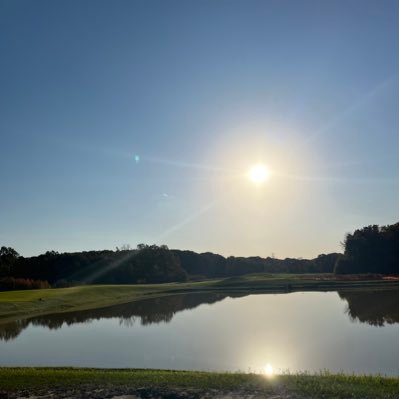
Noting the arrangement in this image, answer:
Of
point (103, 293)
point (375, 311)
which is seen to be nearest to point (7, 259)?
point (103, 293)

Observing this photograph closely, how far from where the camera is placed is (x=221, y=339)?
93.6ft

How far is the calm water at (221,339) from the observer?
71.2ft

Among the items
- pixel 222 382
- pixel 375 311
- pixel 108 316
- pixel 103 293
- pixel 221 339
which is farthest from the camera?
pixel 103 293

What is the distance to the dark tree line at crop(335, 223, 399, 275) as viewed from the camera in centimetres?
11919

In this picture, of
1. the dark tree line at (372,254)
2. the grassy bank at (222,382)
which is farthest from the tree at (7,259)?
the grassy bank at (222,382)

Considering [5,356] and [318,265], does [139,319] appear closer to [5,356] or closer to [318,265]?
[5,356]

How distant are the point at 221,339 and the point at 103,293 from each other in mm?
43793

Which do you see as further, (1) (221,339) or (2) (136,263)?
(2) (136,263)

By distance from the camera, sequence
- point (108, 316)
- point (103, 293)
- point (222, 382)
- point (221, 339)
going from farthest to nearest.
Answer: point (103, 293) → point (108, 316) → point (221, 339) → point (222, 382)

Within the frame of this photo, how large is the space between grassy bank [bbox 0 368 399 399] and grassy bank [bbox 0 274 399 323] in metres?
27.6

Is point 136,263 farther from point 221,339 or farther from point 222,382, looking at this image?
point 222,382

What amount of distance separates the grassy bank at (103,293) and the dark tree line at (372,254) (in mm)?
40869

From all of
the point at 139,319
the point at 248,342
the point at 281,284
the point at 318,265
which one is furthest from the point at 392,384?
the point at 318,265

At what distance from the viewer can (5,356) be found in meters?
26.8
